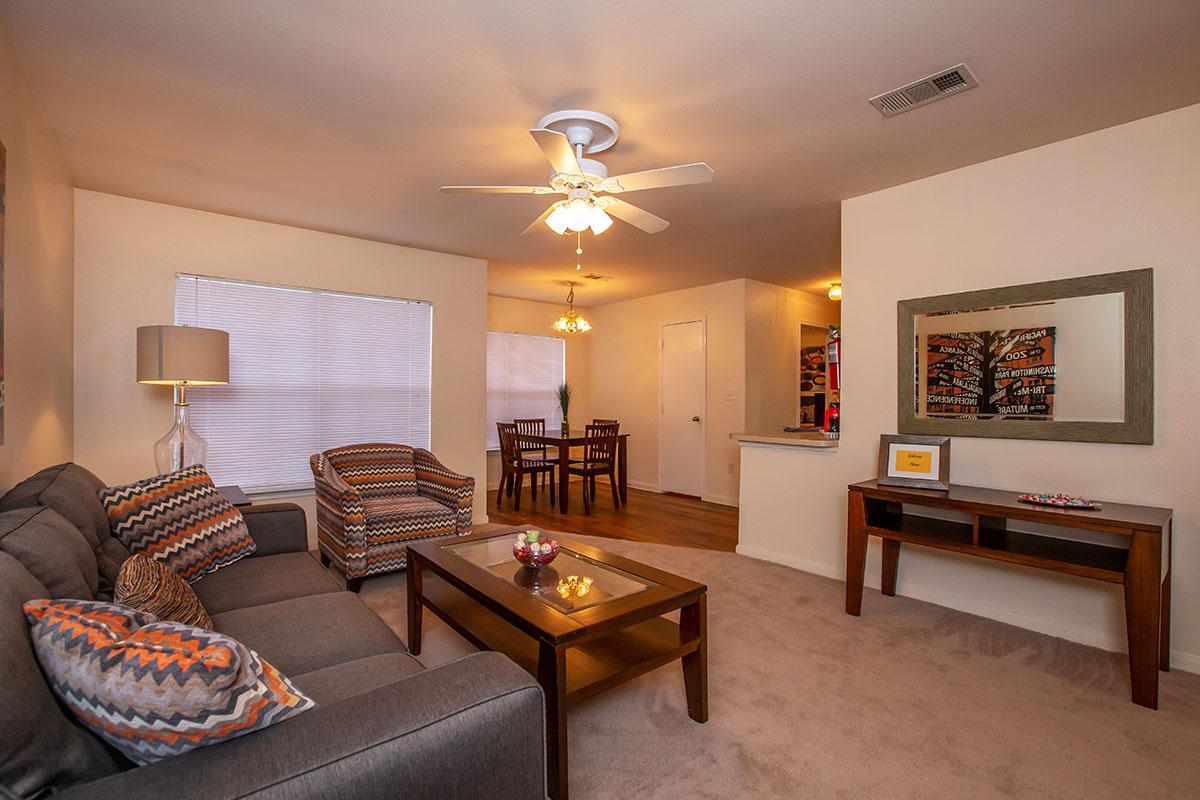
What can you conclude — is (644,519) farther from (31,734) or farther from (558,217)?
(31,734)

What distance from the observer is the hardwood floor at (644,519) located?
462 centimetres

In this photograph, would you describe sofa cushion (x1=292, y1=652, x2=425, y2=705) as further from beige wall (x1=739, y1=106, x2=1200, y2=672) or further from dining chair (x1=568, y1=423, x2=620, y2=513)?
dining chair (x1=568, y1=423, x2=620, y2=513)

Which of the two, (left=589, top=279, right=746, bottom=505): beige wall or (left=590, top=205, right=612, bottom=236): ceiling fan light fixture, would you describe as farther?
(left=589, top=279, right=746, bottom=505): beige wall

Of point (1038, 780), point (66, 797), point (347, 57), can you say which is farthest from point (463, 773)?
point (347, 57)

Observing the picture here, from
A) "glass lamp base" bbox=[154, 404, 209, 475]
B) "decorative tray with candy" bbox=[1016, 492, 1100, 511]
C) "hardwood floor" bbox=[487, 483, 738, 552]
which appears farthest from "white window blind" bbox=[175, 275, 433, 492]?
"decorative tray with candy" bbox=[1016, 492, 1100, 511]

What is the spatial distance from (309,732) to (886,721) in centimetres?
193

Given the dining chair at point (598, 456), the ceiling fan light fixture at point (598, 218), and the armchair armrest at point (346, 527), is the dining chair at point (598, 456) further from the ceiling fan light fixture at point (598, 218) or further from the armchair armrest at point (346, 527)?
the ceiling fan light fixture at point (598, 218)

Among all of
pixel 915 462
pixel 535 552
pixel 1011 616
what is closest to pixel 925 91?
pixel 915 462

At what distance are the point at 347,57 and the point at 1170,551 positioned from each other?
3851 millimetres

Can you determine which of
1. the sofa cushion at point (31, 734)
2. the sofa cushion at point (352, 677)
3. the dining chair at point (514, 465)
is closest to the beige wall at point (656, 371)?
the dining chair at point (514, 465)

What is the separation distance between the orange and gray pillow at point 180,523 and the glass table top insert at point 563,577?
913 millimetres

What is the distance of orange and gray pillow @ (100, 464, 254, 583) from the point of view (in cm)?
210

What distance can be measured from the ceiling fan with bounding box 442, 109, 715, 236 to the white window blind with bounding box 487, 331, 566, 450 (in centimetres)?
444

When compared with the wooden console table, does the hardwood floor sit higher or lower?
lower
